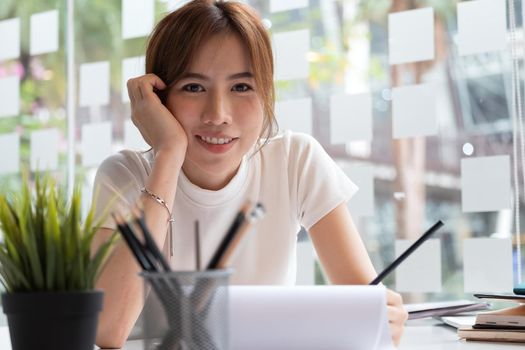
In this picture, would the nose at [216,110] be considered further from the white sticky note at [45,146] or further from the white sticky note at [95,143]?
the white sticky note at [45,146]

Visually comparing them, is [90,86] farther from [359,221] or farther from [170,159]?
[170,159]

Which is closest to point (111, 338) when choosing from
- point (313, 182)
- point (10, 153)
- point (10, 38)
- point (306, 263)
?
point (313, 182)

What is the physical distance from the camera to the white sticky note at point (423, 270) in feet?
7.91

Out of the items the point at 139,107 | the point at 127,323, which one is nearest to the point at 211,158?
the point at 139,107

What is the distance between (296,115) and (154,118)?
3.26 ft

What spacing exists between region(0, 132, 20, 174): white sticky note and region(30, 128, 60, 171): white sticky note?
0.08m

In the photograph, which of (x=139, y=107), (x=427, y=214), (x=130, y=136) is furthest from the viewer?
(x=130, y=136)

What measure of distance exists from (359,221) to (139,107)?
40.8 inches

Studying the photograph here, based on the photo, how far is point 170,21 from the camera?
6.21 feet

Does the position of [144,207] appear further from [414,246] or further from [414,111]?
[414,111]

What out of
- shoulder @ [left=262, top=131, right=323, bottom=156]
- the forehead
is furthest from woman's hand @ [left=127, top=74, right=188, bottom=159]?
shoulder @ [left=262, top=131, right=323, bottom=156]

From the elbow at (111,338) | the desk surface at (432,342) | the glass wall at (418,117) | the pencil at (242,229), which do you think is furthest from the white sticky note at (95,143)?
the pencil at (242,229)

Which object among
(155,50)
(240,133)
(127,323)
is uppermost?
(155,50)

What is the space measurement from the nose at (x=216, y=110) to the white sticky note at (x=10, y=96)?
1880 millimetres
